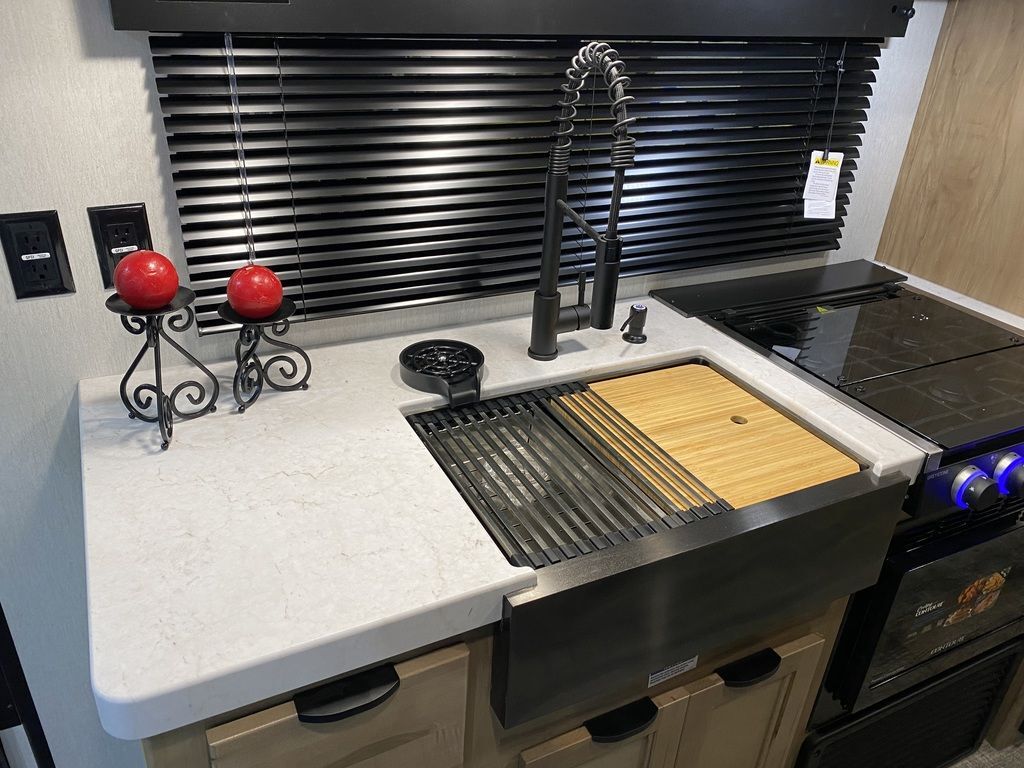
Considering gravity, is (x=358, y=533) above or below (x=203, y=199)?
below

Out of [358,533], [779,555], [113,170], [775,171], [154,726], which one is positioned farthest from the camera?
[775,171]

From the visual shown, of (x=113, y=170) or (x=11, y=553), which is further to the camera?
(x=11, y=553)

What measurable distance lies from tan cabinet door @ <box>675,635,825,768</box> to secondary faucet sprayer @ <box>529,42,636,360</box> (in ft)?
1.97

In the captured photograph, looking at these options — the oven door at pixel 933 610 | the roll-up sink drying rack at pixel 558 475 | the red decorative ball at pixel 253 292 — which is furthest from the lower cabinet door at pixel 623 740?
the red decorative ball at pixel 253 292

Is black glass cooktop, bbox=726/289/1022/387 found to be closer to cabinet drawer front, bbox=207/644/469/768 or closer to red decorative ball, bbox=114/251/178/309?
cabinet drawer front, bbox=207/644/469/768

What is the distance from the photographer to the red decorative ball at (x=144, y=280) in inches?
40.8

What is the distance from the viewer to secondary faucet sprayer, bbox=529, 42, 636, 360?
113 centimetres

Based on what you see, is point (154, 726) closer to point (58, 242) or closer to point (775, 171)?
point (58, 242)

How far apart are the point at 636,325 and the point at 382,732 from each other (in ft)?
2.84

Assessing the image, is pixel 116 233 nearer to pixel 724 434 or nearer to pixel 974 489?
pixel 724 434

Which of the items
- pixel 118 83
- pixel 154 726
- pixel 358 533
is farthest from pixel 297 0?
pixel 154 726

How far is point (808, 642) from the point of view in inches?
48.4

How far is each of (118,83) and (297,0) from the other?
0.29 metres

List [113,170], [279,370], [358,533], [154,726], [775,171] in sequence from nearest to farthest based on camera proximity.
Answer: [154,726] → [358,533] → [113,170] → [279,370] → [775,171]
